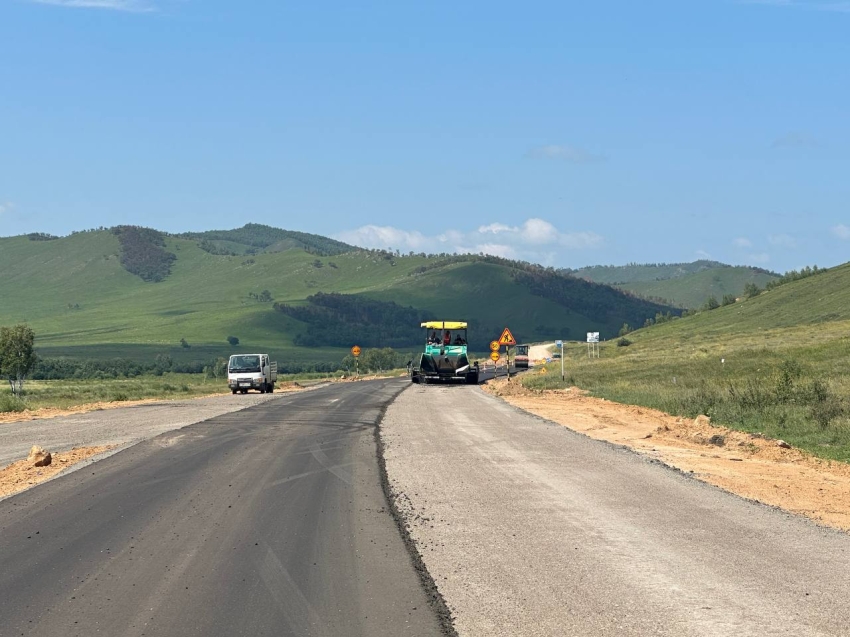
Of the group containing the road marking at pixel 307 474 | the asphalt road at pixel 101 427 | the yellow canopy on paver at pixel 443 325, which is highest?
the yellow canopy on paver at pixel 443 325

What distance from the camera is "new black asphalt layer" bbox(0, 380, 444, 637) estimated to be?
8305 mm

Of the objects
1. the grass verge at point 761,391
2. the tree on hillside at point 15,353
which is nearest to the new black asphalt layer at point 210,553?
the grass verge at point 761,391

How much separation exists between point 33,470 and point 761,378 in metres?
34.1

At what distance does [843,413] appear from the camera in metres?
26.6

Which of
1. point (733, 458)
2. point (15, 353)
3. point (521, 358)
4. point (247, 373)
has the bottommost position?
point (733, 458)

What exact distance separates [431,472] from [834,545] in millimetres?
7979

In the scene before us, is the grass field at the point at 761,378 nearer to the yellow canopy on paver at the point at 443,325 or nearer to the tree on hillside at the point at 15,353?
the yellow canopy on paver at the point at 443,325

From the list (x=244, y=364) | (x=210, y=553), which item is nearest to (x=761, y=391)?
(x=210, y=553)

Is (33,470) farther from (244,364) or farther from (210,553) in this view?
(244,364)

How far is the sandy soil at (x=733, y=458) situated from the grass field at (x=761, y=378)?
39.4 inches

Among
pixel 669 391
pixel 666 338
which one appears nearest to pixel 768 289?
pixel 666 338

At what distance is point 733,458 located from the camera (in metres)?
20.4

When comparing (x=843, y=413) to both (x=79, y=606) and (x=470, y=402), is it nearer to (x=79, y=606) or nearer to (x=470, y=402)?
(x=470, y=402)

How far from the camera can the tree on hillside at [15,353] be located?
86688 mm
